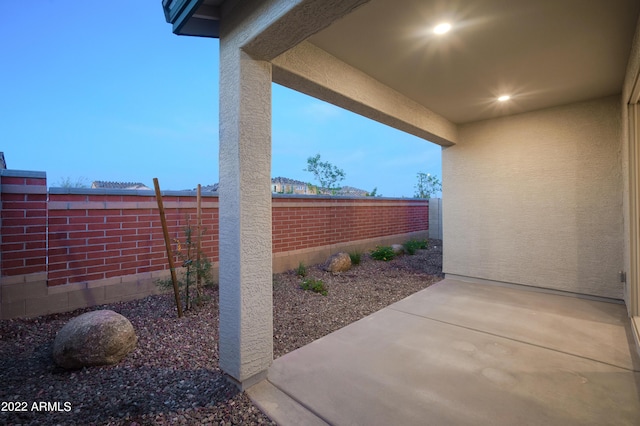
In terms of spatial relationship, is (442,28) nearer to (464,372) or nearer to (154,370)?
(464,372)

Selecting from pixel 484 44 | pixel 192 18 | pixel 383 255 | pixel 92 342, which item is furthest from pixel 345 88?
pixel 383 255

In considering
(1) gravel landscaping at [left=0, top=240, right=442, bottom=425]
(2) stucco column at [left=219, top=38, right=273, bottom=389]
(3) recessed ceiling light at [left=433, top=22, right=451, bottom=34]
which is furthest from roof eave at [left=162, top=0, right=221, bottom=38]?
(1) gravel landscaping at [left=0, top=240, right=442, bottom=425]

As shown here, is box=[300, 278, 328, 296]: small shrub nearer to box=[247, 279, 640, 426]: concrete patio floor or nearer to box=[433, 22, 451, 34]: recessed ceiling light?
box=[247, 279, 640, 426]: concrete patio floor

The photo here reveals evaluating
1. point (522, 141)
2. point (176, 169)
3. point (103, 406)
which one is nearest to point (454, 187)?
point (522, 141)

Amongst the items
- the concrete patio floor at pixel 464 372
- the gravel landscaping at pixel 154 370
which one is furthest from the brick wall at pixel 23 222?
the concrete patio floor at pixel 464 372

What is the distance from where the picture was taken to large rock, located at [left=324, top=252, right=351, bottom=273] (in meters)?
5.62

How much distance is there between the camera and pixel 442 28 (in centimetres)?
225

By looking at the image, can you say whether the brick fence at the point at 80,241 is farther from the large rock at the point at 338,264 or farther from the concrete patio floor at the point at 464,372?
the concrete patio floor at the point at 464,372

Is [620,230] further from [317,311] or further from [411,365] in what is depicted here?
[317,311]

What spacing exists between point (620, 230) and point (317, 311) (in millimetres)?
4129

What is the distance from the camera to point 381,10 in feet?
6.70

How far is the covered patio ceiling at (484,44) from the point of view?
2031 mm

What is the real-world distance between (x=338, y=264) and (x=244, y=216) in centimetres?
395

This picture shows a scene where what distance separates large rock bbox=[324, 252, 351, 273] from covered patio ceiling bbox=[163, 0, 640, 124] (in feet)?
11.2
